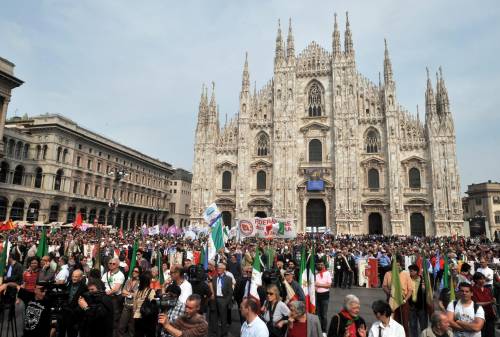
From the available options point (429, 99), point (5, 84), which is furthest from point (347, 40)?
point (5, 84)

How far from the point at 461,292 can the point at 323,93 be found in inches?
1443

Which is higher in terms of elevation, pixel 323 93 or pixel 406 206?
pixel 323 93

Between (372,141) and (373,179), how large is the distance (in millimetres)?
4140

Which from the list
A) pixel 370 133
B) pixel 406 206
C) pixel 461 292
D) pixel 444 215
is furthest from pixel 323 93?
pixel 461 292

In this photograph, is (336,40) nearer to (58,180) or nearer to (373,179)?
(373,179)

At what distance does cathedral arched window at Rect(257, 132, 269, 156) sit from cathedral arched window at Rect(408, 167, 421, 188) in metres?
15.4

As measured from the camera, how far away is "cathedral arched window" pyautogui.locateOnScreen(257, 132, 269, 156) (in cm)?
4081

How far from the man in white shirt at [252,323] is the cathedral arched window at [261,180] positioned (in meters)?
35.9

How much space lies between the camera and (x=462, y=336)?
5215 mm

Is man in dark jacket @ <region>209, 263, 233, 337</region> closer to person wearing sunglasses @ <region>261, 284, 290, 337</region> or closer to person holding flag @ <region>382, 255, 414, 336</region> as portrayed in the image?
person wearing sunglasses @ <region>261, 284, 290, 337</region>

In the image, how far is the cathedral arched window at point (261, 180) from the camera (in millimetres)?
40188

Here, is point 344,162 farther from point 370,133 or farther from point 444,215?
point 444,215

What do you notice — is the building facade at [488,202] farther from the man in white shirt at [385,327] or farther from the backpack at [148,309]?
the backpack at [148,309]

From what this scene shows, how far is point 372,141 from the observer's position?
125 feet
